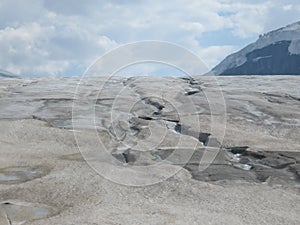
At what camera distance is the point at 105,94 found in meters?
39.2

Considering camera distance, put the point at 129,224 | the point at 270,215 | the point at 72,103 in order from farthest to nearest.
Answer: the point at 72,103 → the point at 270,215 → the point at 129,224

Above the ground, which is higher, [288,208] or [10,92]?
[10,92]

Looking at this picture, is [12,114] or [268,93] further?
[268,93]

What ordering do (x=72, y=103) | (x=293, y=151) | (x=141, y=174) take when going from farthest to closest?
(x=72, y=103) → (x=293, y=151) → (x=141, y=174)

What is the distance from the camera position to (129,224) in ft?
40.0

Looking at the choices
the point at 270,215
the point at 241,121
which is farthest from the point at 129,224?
the point at 241,121

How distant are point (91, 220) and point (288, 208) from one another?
5990 mm

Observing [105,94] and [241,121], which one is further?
[105,94]

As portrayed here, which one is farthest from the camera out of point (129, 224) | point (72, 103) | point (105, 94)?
point (105, 94)

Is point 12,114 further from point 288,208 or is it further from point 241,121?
point 288,208

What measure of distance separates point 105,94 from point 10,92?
904cm

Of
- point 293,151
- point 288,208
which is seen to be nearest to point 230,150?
point 293,151

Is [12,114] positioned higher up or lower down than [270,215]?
higher up

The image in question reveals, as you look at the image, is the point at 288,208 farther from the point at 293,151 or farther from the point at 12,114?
the point at 12,114
